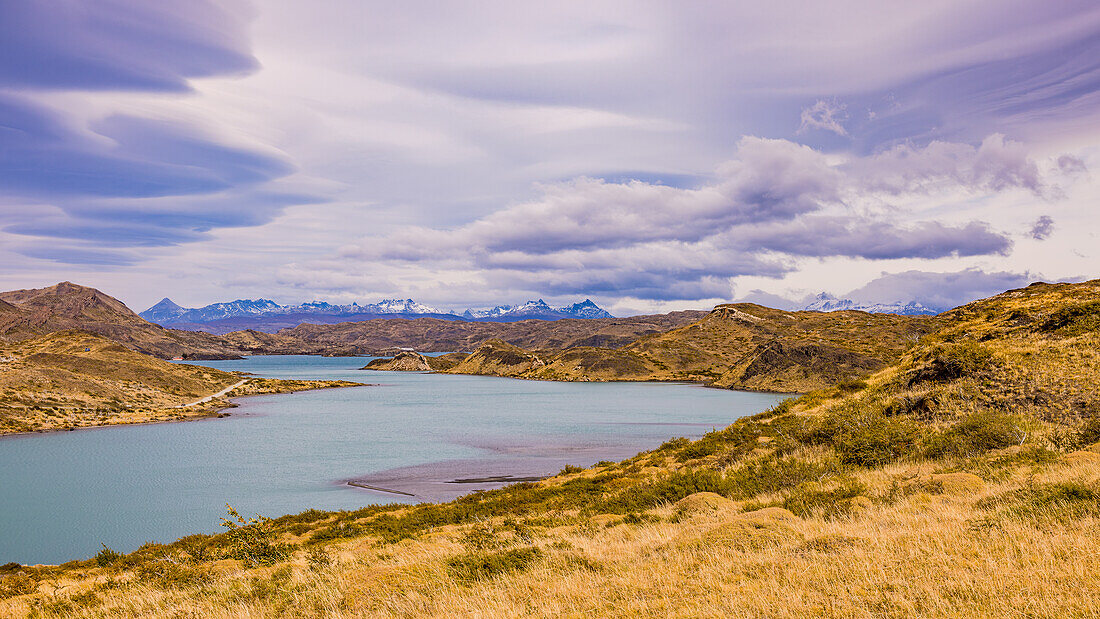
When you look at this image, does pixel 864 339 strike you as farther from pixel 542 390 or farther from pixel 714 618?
pixel 714 618

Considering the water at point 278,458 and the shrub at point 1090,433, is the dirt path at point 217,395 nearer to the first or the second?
the water at point 278,458

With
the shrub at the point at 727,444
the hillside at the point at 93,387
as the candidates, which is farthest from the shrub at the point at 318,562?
the hillside at the point at 93,387

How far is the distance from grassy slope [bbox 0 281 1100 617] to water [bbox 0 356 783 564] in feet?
26.6

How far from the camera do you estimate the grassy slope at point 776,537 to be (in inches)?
322

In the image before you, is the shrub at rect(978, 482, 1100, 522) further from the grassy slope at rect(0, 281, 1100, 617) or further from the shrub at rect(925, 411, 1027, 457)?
the shrub at rect(925, 411, 1027, 457)

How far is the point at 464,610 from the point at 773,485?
1352cm

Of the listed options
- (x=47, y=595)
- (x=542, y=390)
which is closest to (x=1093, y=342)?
(x=47, y=595)

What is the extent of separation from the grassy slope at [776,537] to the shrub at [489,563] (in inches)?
2.9

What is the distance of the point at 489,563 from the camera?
11383 mm

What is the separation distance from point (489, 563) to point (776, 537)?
5.76 metres

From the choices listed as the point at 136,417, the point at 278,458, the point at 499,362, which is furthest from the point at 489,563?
the point at 499,362

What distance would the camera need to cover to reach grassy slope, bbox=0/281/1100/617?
322 inches

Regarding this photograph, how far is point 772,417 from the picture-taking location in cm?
3562

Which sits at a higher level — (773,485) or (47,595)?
(773,485)
